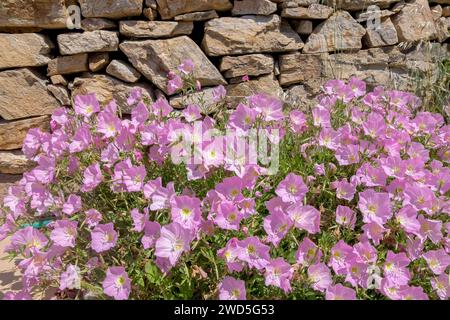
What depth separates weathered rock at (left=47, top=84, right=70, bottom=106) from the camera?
2859 millimetres

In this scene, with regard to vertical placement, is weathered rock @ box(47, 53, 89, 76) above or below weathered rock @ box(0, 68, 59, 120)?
above

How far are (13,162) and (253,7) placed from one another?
6.36ft

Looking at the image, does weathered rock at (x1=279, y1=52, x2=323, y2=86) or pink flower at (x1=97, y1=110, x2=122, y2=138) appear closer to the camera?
pink flower at (x1=97, y1=110, x2=122, y2=138)

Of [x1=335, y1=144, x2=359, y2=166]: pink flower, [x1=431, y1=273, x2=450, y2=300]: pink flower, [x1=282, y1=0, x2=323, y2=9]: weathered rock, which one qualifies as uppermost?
[x1=282, y1=0, x2=323, y2=9]: weathered rock

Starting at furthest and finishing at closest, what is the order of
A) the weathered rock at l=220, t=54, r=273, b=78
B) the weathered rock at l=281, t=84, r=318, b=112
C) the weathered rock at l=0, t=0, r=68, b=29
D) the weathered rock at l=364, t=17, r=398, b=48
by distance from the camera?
1. the weathered rock at l=364, t=17, r=398, b=48
2. the weathered rock at l=281, t=84, r=318, b=112
3. the weathered rock at l=220, t=54, r=273, b=78
4. the weathered rock at l=0, t=0, r=68, b=29

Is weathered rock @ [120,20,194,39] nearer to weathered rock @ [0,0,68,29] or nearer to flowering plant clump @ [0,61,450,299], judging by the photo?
weathered rock @ [0,0,68,29]

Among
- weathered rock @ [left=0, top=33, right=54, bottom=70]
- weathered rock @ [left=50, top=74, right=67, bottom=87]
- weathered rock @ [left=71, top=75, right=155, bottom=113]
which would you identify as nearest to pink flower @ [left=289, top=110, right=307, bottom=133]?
weathered rock @ [left=71, top=75, right=155, bottom=113]

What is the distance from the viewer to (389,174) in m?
1.83

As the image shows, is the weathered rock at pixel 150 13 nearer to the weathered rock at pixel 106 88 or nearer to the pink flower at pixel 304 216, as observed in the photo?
the weathered rock at pixel 106 88

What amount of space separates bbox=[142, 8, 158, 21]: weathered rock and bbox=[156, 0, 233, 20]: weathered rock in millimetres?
37

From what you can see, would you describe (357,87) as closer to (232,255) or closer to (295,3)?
(295,3)
